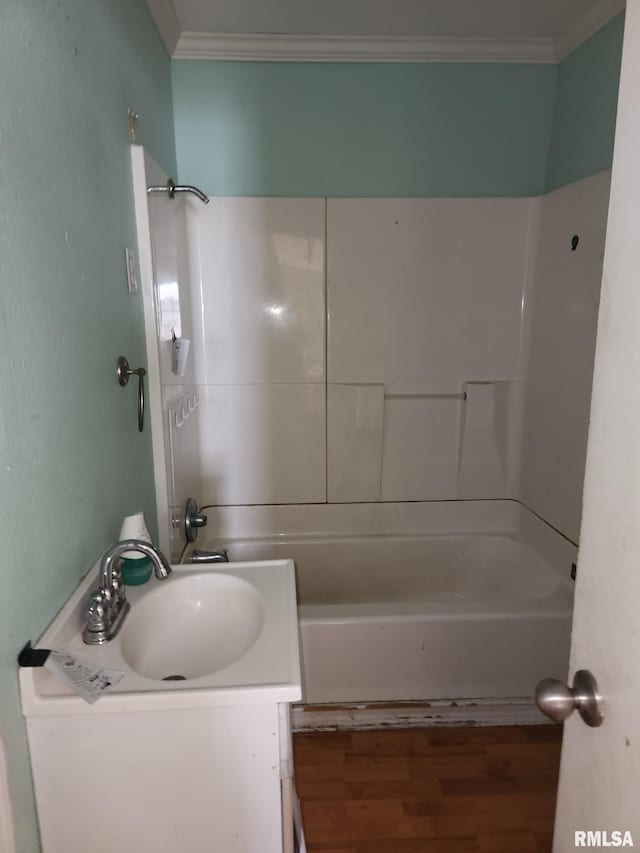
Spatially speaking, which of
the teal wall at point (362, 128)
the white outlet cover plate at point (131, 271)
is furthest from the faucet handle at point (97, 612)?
the teal wall at point (362, 128)

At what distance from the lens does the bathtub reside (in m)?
1.65

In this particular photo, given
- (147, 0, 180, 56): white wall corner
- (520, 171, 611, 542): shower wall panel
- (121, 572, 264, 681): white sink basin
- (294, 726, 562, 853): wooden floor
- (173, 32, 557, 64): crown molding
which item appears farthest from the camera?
(173, 32, 557, 64): crown molding

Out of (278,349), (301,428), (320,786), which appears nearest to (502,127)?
(278,349)

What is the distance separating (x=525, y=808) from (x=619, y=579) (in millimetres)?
1305

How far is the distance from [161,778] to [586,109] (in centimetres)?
229

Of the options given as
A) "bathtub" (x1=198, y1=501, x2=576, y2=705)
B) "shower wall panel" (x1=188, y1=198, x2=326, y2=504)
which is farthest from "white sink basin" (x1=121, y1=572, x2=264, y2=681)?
"shower wall panel" (x1=188, y1=198, x2=326, y2=504)

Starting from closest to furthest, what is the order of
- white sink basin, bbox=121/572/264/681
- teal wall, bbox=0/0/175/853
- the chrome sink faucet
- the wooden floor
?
1. teal wall, bbox=0/0/175/853
2. the chrome sink faucet
3. white sink basin, bbox=121/572/264/681
4. the wooden floor

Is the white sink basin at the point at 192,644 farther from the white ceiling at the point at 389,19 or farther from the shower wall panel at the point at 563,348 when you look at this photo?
the white ceiling at the point at 389,19

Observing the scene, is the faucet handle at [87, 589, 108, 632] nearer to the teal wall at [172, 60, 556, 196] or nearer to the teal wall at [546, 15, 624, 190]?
the teal wall at [172, 60, 556, 196]

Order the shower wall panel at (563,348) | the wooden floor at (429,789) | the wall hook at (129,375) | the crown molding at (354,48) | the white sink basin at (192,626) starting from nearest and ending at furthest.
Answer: the white sink basin at (192,626)
the wall hook at (129,375)
the wooden floor at (429,789)
the shower wall panel at (563,348)
the crown molding at (354,48)

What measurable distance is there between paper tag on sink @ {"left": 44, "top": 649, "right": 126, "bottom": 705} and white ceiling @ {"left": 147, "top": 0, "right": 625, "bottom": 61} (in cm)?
182

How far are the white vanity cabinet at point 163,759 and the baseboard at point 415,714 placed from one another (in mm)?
848

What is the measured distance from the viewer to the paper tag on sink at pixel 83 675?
2.62ft

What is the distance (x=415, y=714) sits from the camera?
1.73m
